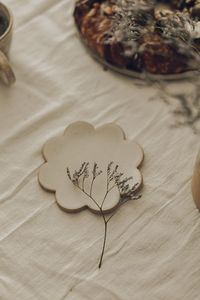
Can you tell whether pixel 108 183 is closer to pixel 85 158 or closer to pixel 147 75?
pixel 85 158

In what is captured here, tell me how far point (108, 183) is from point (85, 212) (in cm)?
4

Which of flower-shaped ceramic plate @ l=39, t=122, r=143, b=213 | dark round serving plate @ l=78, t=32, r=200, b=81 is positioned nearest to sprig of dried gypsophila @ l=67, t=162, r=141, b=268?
flower-shaped ceramic plate @ l=39, t=122, r=143, b=213

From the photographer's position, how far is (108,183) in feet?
1.99

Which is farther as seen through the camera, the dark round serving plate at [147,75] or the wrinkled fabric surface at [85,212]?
the dark round serving plate at [147,75]

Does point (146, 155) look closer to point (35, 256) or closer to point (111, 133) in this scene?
point (111, 133)

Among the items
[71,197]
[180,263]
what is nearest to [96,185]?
[71,197]

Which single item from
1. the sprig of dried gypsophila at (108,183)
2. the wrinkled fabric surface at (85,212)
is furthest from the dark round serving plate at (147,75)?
the sprig of dried gypsophila at (108,183)

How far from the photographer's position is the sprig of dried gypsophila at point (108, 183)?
0.59 metres

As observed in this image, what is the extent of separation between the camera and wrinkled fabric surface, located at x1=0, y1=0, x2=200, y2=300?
0.55 metres

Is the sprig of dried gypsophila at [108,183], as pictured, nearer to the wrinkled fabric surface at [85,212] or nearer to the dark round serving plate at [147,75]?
the wrinkled fabric surface at [85,212]

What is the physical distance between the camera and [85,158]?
63cm


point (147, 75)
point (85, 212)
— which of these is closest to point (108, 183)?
point (85, 212)

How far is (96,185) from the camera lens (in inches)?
24.0

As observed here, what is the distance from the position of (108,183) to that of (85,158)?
0.05 meters
